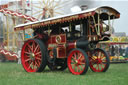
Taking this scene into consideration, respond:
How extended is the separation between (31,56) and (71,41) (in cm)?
198

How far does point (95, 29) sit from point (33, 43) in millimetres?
2830

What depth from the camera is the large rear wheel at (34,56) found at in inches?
349

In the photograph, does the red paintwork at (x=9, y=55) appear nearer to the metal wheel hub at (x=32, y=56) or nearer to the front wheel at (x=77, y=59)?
the metal wheel hub at (x=32, y=56)

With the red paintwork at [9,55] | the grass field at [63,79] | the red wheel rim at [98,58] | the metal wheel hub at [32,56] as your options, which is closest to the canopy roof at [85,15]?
the metal wheel hub at [32,56]

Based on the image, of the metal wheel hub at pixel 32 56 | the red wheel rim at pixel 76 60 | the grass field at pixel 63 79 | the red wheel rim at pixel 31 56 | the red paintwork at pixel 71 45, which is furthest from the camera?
the metal wheel hub at pixel 32 56

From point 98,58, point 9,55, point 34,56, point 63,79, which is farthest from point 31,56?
point 9,55

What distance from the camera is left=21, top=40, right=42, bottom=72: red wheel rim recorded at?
920cm

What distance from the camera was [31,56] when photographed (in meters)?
9.45

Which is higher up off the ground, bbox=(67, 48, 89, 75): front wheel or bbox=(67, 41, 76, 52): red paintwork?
bbox=(67, 41, 76, 52): red paintwork

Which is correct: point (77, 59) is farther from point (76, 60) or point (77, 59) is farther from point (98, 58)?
point (98, 58)

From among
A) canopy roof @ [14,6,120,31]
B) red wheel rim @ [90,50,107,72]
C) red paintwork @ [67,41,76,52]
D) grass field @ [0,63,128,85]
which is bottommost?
grass field @ [0,63,128,85]

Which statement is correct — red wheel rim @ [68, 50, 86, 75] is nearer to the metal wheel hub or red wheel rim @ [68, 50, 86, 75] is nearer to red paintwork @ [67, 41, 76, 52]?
red paintwork @ [67, 41, 76, 52]

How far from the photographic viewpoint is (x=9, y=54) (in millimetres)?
20219

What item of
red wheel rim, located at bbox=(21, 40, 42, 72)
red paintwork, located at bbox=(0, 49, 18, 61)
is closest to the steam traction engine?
red wheel rim, located at bbox=(21, 40, 42, 72)
